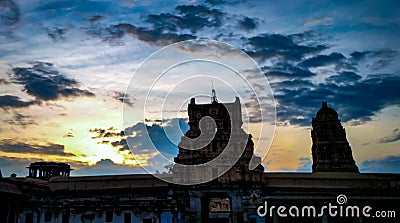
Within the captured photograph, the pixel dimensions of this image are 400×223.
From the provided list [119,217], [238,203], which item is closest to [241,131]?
[238,203]

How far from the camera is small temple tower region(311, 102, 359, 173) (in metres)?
68.9

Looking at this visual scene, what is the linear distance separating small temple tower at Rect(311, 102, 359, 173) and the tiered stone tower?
72.2 ft

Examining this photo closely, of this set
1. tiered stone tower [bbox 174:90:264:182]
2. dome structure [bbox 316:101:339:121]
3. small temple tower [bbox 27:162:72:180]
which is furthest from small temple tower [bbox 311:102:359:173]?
small temple tower [bbox 27:162:72:180]

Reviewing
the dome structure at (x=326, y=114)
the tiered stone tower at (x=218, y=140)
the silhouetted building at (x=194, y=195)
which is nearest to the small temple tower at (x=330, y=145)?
the dome structure at (x=326, y=114)

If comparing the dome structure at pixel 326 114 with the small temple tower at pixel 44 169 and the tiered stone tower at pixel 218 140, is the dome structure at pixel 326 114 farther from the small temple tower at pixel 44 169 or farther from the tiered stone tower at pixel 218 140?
the small temple tower at pixel 44 169

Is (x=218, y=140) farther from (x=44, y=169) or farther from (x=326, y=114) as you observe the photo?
(x=44, y=169)

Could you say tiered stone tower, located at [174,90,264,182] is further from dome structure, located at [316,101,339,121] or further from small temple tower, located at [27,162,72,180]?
small temple tower, located at [27,162,72,180]

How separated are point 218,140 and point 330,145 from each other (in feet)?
92.5

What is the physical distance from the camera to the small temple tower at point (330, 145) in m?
68.9

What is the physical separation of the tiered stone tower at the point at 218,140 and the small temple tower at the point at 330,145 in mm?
22016

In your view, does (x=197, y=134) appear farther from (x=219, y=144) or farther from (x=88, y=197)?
(x=88, y=197)

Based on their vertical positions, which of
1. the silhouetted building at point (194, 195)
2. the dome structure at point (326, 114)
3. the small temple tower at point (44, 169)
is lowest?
the silhouetted building at point (194, 195)

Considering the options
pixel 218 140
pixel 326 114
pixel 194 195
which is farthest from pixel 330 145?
pixel 194 195

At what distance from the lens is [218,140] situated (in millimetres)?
51656
